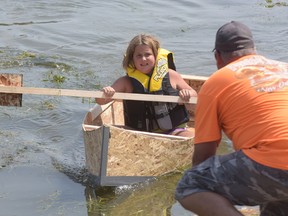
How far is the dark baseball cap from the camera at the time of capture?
454cm

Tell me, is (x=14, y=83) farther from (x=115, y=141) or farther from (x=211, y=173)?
(x=211, y=173)

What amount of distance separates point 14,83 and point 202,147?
3.12m

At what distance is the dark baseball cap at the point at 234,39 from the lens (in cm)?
454

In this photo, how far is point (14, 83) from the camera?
712cm

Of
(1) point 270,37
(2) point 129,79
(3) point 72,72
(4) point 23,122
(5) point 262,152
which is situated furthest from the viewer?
(1) point 270,37

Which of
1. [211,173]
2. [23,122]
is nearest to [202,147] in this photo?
[211,173]

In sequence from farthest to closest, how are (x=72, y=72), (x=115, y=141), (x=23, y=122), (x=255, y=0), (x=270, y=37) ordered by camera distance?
1. (x=255, y=0)
2. (x=270, y=37)
3. (x=72, y=72)
4. (x=23, y=122)
5. (x=115, y=141)

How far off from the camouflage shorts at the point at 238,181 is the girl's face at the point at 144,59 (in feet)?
10.5

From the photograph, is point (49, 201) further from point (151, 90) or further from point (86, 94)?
point (151, 90)

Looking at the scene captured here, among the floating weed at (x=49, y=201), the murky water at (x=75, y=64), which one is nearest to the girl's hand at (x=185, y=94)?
the murky water at (x=75, y=64)

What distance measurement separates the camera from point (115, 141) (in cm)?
686

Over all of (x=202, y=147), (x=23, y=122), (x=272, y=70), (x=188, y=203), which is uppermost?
(x=272, y=70)

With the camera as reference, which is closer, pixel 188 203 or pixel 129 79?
pixel 188 203

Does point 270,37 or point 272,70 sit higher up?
point 272,70
